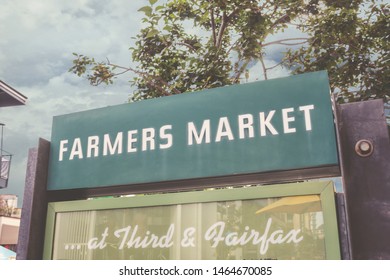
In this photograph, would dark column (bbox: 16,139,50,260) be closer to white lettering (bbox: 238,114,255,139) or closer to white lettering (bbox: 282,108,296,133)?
white lettering (bbox: 238,114,255,139)

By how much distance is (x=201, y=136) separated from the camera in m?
3.55

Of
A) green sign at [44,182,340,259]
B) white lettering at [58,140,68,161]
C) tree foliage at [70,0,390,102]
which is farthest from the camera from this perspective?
tree foliage at [70,0,390,102]

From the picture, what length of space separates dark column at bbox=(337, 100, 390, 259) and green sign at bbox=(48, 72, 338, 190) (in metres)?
0.14

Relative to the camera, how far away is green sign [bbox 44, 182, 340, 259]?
9.78 feet

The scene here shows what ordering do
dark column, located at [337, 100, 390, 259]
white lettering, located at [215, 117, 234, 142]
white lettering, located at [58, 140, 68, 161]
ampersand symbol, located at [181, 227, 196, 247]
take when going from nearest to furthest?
dark column, located at [337, 100, 390, 259] → ampersand symbol, located at [181, 227, 196, 247] → white lettering, located at [215, 117, 234, 142] → white lettering, located at [58, 140, 68, 161]

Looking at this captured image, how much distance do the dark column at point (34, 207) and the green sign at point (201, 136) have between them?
0.09 meters

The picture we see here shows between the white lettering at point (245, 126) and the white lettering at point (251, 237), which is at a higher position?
the white lettering at point (245, 126)

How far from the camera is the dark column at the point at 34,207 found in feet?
12.7

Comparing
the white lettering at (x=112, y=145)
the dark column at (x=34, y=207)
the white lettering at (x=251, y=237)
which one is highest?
the white lettering at (x=112, y=145)

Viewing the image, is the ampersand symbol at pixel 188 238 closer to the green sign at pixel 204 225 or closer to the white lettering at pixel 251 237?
the green sign at pixel 204 225

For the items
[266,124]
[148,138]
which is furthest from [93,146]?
[266,124]

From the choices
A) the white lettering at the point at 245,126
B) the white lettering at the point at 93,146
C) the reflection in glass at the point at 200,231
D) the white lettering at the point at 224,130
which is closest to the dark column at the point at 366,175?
the reflection in glass at the point at 200,231

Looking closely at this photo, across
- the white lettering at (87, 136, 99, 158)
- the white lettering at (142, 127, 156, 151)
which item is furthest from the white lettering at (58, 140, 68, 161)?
the white lettering at (142, 127, 156, 151)
